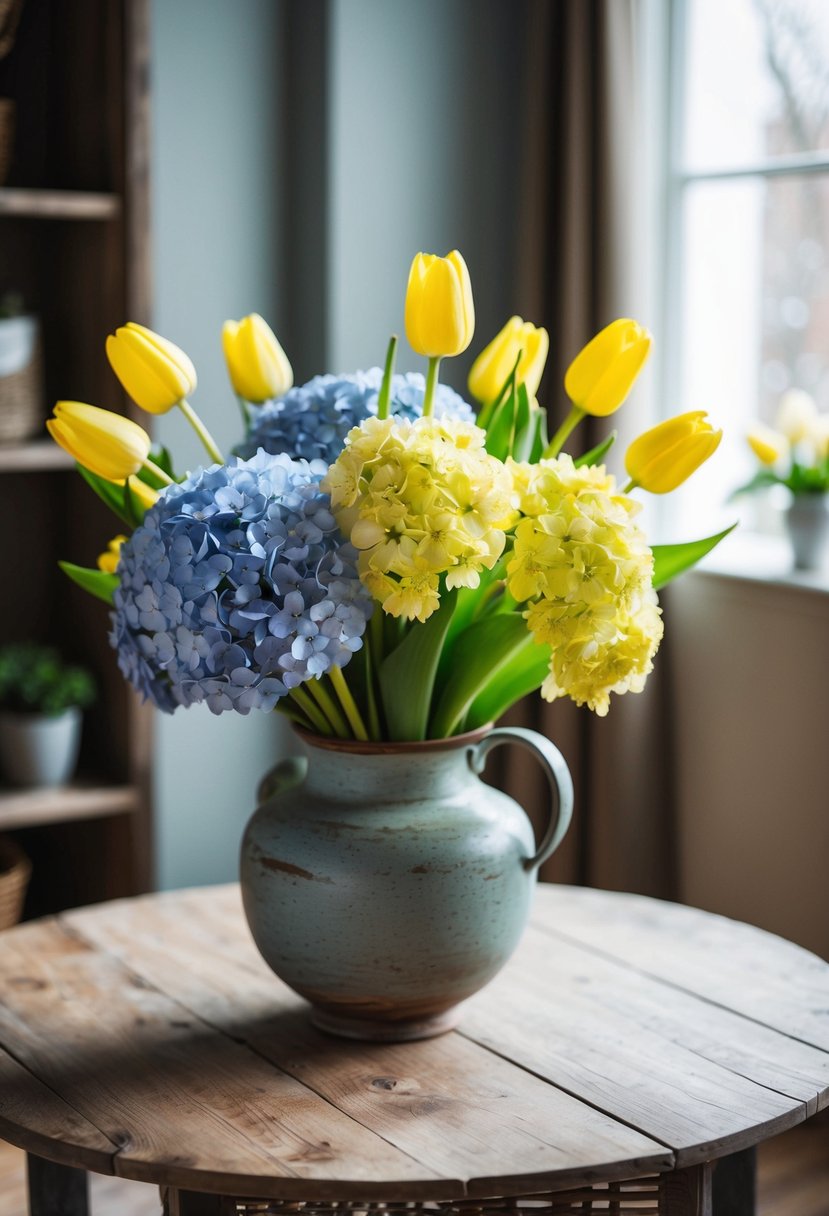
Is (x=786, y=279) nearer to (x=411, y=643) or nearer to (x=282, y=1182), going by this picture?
(x=411, y=643)

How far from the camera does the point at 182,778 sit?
2652 mm

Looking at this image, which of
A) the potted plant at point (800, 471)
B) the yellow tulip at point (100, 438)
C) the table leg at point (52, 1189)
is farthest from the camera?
the potted plant at point (800, 471)

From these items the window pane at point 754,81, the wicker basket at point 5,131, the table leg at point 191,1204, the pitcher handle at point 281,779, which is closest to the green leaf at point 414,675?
the pitcher handle at point 281,779

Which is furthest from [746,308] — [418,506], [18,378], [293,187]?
[418,506]

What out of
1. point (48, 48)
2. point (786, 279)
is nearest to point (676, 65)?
point (786, 279)

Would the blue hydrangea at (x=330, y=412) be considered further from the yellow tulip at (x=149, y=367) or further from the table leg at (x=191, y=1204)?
the table leg at (x=191, y=1204)

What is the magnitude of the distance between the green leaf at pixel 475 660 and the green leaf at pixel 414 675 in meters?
0.02

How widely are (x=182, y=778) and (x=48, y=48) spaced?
4.32 ft

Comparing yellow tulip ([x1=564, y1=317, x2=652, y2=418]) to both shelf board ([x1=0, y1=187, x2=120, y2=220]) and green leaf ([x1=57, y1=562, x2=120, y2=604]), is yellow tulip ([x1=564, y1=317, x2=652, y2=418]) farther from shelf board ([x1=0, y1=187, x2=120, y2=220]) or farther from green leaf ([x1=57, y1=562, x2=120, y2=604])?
shelf board ([x1=0, y1=187, x2=120, y2=220])

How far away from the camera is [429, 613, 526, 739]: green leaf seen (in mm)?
1231

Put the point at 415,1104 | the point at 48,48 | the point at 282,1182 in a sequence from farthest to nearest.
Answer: the point at 48,48 → the point at 415,1104 → the point at 282,1182

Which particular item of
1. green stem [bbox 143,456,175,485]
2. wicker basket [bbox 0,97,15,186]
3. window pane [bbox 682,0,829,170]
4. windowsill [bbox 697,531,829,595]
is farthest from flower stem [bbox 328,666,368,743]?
window pane [bbox 682,0,829,170]

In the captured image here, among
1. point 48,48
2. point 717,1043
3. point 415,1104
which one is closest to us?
point 415,1104

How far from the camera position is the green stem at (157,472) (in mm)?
1240
